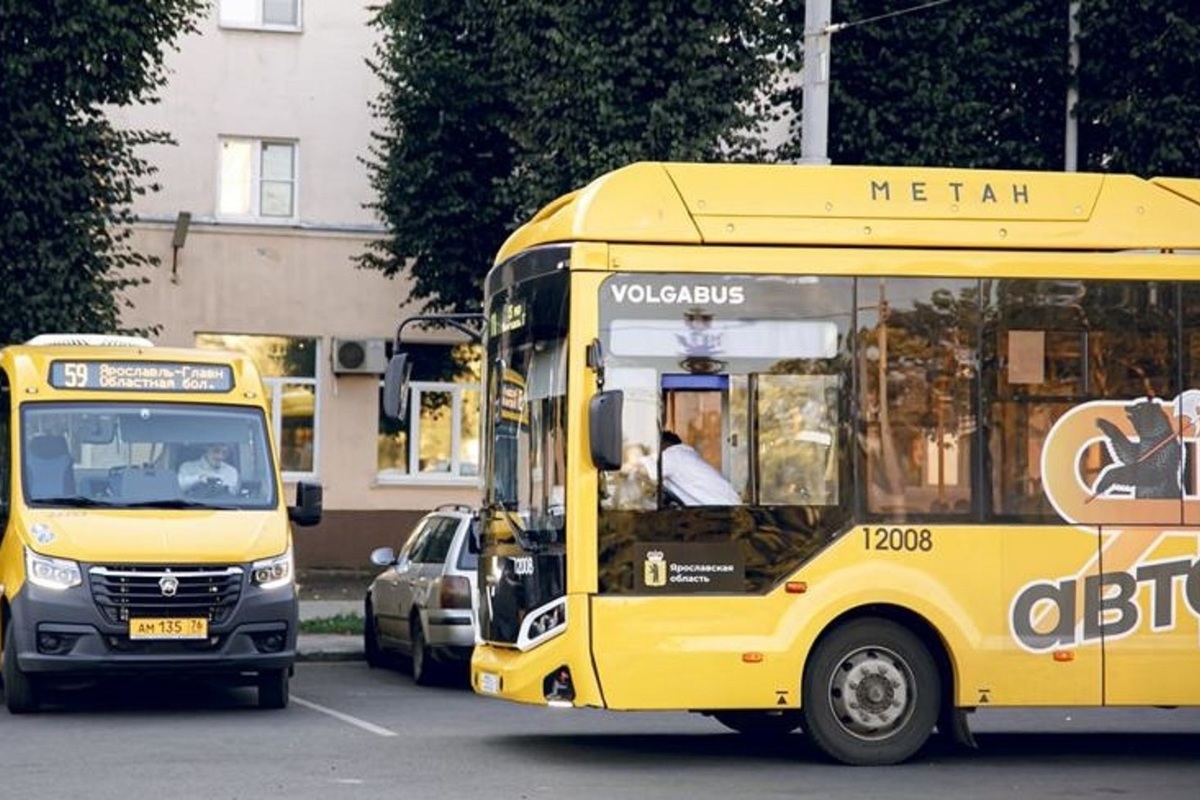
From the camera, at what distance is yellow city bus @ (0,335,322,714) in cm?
1744

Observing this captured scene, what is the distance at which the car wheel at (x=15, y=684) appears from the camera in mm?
17516

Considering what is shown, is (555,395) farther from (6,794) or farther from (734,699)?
(6,794)

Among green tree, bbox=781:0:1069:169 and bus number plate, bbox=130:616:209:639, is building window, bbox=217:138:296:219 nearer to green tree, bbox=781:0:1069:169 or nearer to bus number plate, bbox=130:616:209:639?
green tree, bbox=781:0:1069:169

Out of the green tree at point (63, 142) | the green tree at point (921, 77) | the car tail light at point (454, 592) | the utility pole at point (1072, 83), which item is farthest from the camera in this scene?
the utility pole at point (1072, 83)

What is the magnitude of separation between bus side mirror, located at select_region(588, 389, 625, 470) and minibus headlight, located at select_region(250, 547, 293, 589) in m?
4.67

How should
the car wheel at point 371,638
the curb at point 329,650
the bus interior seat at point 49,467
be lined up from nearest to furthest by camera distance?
the bus interior seat at point 49,467, the car wheel at point 371,638, the curb at point 329,650

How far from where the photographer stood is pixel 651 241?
1448cm

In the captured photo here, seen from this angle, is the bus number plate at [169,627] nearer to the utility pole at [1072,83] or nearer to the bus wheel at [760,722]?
the bus wheel at [760,722]

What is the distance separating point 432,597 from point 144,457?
10.8 feet

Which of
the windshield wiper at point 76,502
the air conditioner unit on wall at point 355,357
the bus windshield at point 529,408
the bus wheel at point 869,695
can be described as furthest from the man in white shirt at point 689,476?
the air conditioner unit on wall at point 355,357

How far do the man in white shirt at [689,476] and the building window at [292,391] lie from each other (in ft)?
76.4

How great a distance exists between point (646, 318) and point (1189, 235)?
335cm

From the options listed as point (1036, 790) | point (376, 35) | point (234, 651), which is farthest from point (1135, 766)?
point (376, 35)

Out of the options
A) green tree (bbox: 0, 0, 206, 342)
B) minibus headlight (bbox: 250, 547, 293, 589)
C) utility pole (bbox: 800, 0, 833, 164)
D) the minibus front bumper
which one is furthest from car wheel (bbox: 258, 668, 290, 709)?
green tree (bbox: 0, 0, 206, 342)
